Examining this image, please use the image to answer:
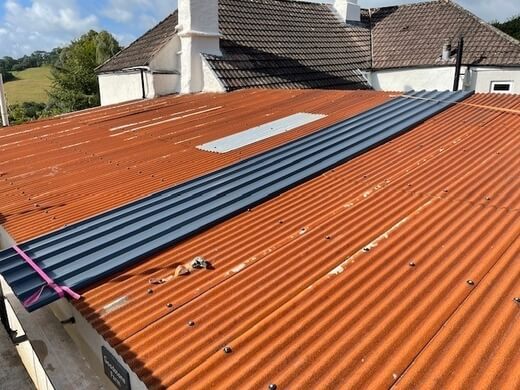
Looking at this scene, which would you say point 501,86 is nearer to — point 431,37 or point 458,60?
point 458,60

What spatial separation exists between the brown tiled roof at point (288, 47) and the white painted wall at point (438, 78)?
2.90ft

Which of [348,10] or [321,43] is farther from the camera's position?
[348,10]

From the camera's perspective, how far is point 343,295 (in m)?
2.66

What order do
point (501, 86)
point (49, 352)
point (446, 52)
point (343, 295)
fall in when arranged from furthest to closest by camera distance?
point (446, 52) < point (501, 86) < point (49, 352) < point (343, 295)

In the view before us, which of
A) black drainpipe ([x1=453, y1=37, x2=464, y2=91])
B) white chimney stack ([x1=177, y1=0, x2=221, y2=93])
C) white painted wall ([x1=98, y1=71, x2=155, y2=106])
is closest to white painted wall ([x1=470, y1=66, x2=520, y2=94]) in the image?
black drainpipe ([x1=453, y1=37, x2=464, y2=91])

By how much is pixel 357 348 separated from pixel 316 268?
843 millimetres

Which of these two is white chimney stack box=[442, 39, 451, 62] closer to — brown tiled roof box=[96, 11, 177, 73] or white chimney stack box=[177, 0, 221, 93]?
white chimney stack box=[177, 0, 221, 93]

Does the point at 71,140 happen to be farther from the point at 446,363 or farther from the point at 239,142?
the point at 446,363

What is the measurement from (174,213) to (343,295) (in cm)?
203

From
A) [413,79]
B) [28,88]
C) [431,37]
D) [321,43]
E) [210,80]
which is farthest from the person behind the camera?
[28,88]

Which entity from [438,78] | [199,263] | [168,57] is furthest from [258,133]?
[438,78]

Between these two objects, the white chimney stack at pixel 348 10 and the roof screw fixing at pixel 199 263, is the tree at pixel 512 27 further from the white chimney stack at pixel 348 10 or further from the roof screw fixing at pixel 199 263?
the roof screw fixing at pixel 199 263

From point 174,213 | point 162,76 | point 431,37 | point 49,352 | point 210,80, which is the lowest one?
point 49,352

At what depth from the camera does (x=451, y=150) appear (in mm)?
5051
